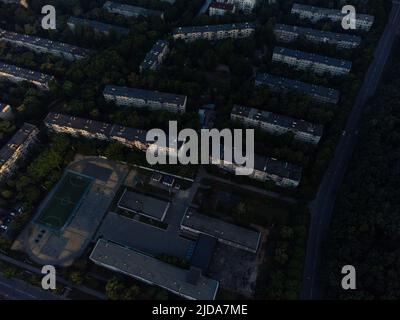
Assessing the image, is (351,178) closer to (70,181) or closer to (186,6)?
(70,181)

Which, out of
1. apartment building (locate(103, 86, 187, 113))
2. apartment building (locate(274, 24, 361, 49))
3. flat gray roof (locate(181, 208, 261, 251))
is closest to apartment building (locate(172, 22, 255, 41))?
apartment building (locate(274, 24, 361, 49))

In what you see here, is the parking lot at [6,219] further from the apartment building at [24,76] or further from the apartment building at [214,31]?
the apartment building at [214,31]

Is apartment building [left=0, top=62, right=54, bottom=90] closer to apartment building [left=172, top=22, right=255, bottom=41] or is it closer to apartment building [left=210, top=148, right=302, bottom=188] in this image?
apartment building [left=172, top=22, right=255, bottom=41]

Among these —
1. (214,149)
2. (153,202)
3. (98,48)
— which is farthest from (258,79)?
(98,48)

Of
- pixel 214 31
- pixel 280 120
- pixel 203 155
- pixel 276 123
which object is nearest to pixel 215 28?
pixel 214 31

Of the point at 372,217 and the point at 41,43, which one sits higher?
the point at 41,43

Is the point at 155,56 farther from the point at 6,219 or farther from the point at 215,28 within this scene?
the point at 6,219
